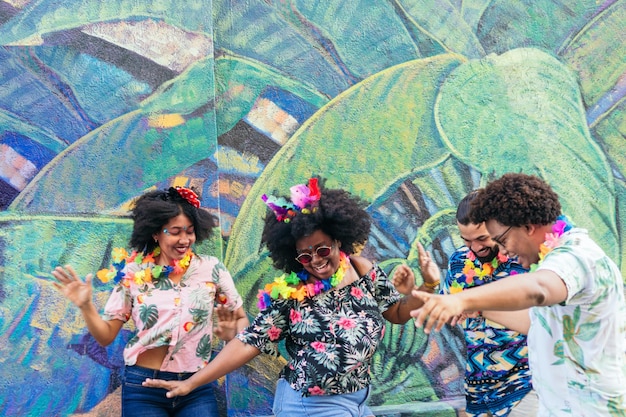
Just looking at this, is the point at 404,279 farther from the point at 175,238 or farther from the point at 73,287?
the point at 73,287

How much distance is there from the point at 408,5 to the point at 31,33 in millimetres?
2627

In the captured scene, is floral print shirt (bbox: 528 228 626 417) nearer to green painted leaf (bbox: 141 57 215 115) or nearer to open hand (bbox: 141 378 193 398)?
open hand (bbox: 141 378 193 398)

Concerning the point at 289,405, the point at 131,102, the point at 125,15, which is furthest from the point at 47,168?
the point at 289,405

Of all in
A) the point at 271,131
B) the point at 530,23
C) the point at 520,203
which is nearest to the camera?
the point at 520,203

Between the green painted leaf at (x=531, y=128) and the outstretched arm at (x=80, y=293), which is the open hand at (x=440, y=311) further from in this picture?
the green painted leaf at (x=531, y=128)

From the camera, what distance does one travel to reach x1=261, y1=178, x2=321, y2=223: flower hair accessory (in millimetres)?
3939

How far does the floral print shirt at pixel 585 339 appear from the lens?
9.08ft

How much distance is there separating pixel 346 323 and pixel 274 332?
1.30ft

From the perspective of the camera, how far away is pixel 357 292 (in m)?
3.94

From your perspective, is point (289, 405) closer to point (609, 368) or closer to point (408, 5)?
point (609, 368)

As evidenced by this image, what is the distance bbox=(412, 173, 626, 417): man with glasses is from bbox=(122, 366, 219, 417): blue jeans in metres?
1.94

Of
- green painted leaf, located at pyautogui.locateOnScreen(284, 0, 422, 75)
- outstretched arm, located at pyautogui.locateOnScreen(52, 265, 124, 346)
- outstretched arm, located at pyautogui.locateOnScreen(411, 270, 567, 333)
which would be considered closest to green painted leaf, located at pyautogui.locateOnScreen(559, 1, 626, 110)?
green painted leaf, located at pyautogui.locateOnScreen(284, 0, 422, 75)

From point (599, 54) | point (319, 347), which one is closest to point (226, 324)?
point (319, 347)

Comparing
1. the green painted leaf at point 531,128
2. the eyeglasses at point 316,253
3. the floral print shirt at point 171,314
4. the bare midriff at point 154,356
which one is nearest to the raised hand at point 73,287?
the floral print shirt at point 171,314
